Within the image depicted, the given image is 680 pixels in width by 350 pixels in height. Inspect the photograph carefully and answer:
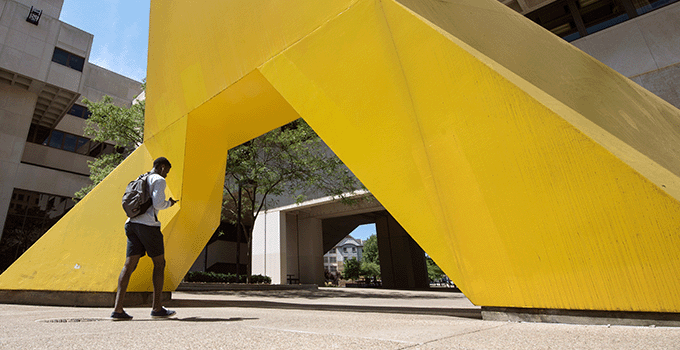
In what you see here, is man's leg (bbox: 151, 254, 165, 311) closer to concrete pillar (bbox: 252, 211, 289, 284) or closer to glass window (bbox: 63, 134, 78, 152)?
concrete pillar (bbox: 252, 211, 289, 284)

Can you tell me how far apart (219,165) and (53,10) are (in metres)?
27.2

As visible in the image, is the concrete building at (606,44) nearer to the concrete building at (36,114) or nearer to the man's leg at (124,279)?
the concrete building at (36,114)

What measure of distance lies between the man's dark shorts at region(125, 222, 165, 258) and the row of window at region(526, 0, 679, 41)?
16245 millimetres

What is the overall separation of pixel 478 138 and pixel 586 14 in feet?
50.2

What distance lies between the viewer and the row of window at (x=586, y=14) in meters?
12.0

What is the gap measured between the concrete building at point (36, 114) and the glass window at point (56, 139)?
0.06 meters

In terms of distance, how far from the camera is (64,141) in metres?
25.4

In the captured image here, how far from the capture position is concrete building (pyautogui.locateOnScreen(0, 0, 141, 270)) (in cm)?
1998

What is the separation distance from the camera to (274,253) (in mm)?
23438

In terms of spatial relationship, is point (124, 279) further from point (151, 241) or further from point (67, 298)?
point (67, 298)

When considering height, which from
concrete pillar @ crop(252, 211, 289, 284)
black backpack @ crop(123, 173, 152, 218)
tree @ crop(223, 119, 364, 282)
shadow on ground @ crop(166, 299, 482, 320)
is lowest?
shadow on ground @ crop(166, 299, 482, 320)

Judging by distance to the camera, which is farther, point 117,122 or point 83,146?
point 83,146

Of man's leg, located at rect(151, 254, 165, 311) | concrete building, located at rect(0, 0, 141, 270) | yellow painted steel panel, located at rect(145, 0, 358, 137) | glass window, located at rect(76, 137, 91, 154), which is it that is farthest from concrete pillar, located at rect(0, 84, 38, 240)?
man's leg, located at rect(151, 254, 165, 311)

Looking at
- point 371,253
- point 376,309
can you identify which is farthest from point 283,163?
point 371,253
